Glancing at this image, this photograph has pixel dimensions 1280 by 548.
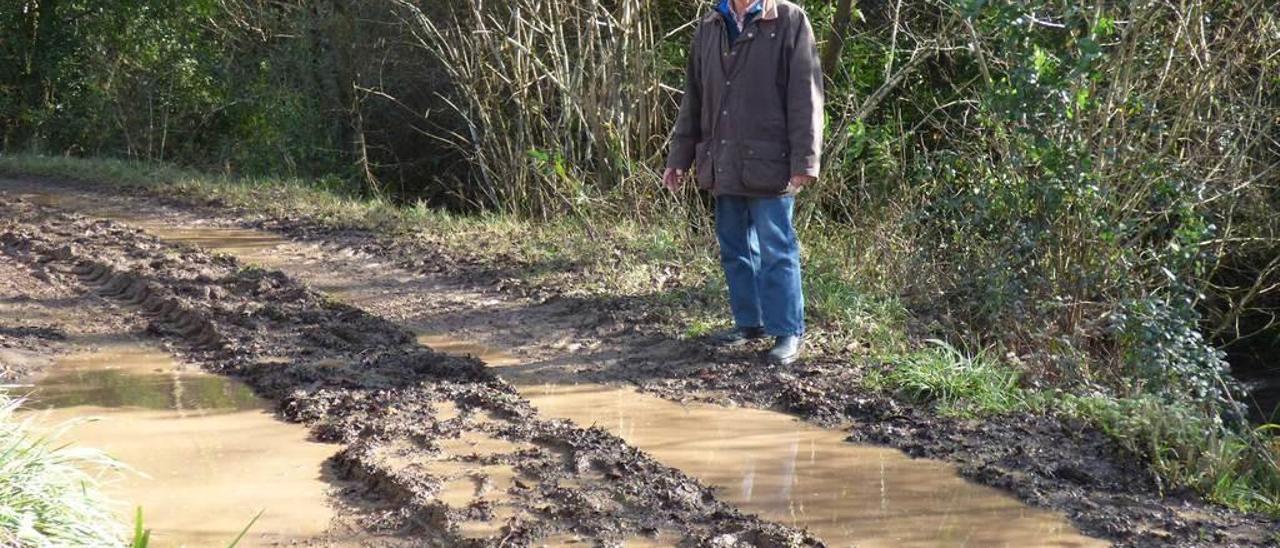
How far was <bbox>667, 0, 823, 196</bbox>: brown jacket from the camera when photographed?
6676mm

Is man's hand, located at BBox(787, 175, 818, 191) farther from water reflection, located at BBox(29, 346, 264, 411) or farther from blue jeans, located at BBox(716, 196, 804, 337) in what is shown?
water reflection, located at BBox(29, 346, 264, 411)

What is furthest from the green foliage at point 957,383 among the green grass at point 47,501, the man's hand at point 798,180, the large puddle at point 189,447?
the green grass at point 47,501

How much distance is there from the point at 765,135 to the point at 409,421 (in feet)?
6.95

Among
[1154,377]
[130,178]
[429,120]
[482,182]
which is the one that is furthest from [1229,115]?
[130,178]

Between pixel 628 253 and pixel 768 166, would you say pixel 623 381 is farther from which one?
pixel 628 253

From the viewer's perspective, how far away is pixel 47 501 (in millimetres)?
4004

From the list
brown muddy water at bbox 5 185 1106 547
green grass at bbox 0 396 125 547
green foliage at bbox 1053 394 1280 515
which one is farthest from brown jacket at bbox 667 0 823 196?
green grass at bbox 0 396 125 547

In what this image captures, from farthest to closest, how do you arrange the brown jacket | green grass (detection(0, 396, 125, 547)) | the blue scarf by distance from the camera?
the blue scarf < the brown jacket < green grass (detection(0, 396, 125, 547))

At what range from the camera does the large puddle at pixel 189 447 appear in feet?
15.4

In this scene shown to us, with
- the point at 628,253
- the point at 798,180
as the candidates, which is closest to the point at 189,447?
the point at 798,180

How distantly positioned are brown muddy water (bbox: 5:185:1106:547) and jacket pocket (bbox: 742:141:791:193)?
3.61 ft

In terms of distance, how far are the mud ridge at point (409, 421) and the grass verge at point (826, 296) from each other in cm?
150

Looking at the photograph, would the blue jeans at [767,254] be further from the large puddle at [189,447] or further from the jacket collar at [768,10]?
the large puddle at [189,447]

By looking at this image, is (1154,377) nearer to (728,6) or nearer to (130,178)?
(728,6)
